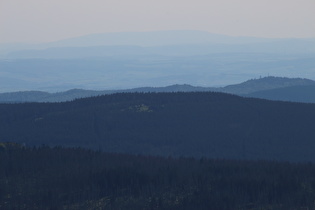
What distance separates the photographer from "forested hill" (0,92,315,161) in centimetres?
9862

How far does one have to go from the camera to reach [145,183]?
58.7 m

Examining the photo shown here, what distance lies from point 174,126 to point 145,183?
2064 inches

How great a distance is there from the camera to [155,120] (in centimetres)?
11425

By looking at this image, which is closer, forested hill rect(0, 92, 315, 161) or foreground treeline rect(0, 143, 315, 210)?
foreground treeline rect(0, 143, 315, 210)

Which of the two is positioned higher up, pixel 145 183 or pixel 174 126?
pixel 174 126

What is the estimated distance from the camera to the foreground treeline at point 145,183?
53.3 m

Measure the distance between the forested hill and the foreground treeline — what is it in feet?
92.7

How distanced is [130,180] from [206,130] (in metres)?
48.8

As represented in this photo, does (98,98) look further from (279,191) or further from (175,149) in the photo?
(279,191)

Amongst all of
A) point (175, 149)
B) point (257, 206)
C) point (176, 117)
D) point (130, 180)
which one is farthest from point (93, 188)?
point (176, 117)

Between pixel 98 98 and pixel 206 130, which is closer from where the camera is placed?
pixel 206 130

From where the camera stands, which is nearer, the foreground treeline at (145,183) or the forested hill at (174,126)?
the foreground treeline at (145,183)

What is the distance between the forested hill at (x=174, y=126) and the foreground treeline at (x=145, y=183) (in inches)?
1112

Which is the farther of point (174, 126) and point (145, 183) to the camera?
point (174, 126)
